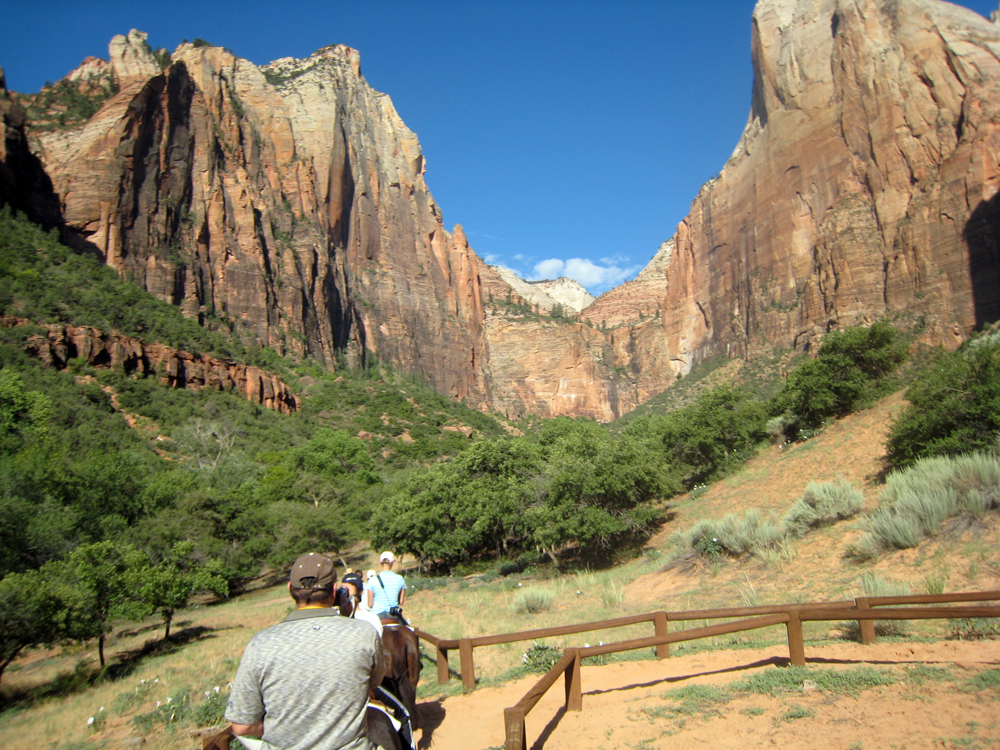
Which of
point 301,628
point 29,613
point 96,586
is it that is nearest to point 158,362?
point 96,586

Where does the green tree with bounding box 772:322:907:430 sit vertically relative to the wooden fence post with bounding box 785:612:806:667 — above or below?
above

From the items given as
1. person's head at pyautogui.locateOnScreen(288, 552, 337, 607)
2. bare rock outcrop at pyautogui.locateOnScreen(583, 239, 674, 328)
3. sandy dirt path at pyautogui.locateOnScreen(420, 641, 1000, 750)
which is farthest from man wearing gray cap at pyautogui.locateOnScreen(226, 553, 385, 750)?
bare rock outcrop at pyautogui.locateOnScreen(583, 239, 674, 328)

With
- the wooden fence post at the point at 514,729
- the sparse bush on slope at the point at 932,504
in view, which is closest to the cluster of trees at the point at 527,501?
the sparse bush on slope at the point at 932,504

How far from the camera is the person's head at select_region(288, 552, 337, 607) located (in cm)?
317

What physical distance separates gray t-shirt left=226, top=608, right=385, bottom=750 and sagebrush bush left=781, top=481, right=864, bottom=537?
12784 millimetres

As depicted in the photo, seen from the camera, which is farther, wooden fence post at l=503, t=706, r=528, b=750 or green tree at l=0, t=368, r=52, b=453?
green tree at l=0, t=368, r=52, b=453

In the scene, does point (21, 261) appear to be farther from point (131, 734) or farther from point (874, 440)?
point (874, 440)

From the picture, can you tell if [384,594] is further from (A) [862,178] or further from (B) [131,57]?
(B) [131,57]

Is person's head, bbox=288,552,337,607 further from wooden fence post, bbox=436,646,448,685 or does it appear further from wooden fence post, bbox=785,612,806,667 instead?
wooden fence post, bbox=436,646,448,685

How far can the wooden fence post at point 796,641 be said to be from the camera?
21.1ft

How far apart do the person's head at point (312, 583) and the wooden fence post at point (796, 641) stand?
5.16 metres

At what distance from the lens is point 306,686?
9.55 feet

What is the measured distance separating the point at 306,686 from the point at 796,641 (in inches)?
216

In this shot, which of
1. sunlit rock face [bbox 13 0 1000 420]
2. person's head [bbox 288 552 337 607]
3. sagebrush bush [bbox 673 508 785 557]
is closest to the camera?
person's head [bbox 288 552 337 607]
